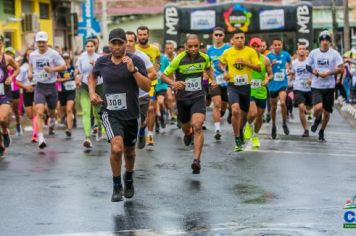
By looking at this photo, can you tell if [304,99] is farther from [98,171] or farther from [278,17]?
[278,17]

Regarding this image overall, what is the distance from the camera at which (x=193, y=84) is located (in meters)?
12.8

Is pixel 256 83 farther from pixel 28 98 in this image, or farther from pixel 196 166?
pixel 28 98

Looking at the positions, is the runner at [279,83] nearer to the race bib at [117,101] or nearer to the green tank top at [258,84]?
the green tank top at [258,84]

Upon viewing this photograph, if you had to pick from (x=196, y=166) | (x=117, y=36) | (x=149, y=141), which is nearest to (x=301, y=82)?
(x=149, y=141)

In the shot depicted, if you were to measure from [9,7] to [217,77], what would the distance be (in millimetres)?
19577

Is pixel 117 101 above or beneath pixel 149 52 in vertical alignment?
beneath

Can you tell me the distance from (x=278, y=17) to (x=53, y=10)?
35.3 ft

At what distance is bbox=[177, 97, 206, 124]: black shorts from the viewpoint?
41.3 ft

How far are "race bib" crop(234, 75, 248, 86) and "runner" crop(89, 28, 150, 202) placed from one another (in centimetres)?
487

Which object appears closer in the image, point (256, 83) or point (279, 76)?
point (256, 83)

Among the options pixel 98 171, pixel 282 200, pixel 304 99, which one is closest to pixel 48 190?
pixel 98 171

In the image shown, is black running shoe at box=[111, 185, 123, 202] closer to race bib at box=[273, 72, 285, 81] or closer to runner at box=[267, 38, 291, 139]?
runner at box=[267, 38, 291, 139]

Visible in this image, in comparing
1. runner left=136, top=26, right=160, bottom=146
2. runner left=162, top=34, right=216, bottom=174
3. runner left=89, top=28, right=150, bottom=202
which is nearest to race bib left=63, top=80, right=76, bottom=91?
runner left=136, top=26, right=160, bottom=146

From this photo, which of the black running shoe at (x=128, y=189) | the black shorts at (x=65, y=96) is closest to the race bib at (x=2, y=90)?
the black shorts at (x=65, y=96)
